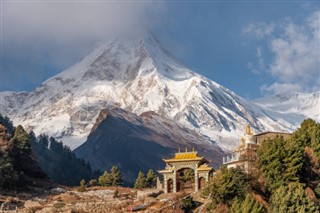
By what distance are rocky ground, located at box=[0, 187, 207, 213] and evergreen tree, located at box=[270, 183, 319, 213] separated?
8.26 m

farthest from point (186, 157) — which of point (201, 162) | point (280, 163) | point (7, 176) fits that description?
point (7, 176)

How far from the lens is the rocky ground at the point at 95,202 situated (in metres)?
57.0

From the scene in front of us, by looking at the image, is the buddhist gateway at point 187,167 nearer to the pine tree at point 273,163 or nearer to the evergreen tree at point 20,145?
the pine tree at point 273,163

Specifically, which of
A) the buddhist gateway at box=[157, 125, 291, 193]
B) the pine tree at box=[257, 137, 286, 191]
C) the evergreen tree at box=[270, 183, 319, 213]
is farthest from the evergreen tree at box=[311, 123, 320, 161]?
the evergreen tree at box=[270, 183, 319, 213]

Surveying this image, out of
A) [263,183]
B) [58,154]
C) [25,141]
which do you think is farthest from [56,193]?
[58,154]

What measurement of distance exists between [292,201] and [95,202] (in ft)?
79.2

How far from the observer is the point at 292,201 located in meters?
48.8

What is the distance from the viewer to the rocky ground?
5700 centimetres

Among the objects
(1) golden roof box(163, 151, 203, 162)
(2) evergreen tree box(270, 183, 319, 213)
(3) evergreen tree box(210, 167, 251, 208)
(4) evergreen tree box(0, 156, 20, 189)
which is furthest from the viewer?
(4) evergreen tree box(0, 156, 20, 189)

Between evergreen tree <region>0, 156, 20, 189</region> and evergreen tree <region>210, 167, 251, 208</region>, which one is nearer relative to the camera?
evergreen tree <region>210, 167, 251, 208</region>

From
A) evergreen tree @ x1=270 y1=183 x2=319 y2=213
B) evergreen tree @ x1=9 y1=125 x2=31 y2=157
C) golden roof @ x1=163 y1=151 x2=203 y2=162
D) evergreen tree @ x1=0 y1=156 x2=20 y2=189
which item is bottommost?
evergreen tree @ x1=270 y1=183 x2=319 y2=213

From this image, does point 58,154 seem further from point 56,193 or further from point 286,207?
point 286,207

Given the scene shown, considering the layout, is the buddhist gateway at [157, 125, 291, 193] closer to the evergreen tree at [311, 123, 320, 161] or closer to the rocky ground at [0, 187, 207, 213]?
the rocky ground at [0, 187, 207, 213]

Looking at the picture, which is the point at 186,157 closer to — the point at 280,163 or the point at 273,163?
the point at 273,163
